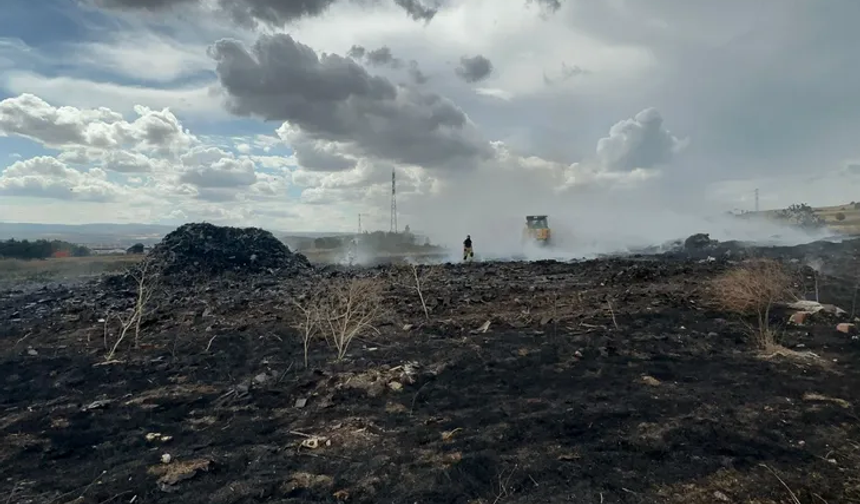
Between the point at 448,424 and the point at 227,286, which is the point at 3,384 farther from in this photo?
the point at 227,286

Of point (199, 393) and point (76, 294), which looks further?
point (76, 294)

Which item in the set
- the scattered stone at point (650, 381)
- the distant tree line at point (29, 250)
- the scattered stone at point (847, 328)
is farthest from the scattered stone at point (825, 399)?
the distant tree line at point (29, 250)

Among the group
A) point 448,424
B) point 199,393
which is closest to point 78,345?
point 199,393

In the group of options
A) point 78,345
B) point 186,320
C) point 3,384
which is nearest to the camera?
point 3,384

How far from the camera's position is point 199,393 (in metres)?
6.16

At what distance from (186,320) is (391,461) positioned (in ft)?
23.6

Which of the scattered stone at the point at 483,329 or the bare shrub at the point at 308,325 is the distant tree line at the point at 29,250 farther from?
the scattered stone at the point at 483,329

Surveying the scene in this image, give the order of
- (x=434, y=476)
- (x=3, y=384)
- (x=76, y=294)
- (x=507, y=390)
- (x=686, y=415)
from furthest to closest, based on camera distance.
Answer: (x=76, y=294) < (x=3, y=384) < (x=507, y=390) < (x=686, y=415) < (x=434, y=476)

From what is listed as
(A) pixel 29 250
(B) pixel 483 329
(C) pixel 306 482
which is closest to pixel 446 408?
(C) pixel 306 482

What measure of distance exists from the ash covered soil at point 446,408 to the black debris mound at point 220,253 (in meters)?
6.11

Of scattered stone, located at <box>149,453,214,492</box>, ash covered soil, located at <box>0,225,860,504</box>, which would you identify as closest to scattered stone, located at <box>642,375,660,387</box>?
ash covered soil, located at <box>0,225,860,504</box>

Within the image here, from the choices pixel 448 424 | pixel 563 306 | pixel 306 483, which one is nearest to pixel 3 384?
pixel 306 483

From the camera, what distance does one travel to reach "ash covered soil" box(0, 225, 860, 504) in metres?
3.84

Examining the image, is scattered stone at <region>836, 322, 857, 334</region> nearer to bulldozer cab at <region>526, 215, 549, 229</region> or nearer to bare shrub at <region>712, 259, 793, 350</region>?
bare shrub at <region>712, 259, 793, 350</region>
